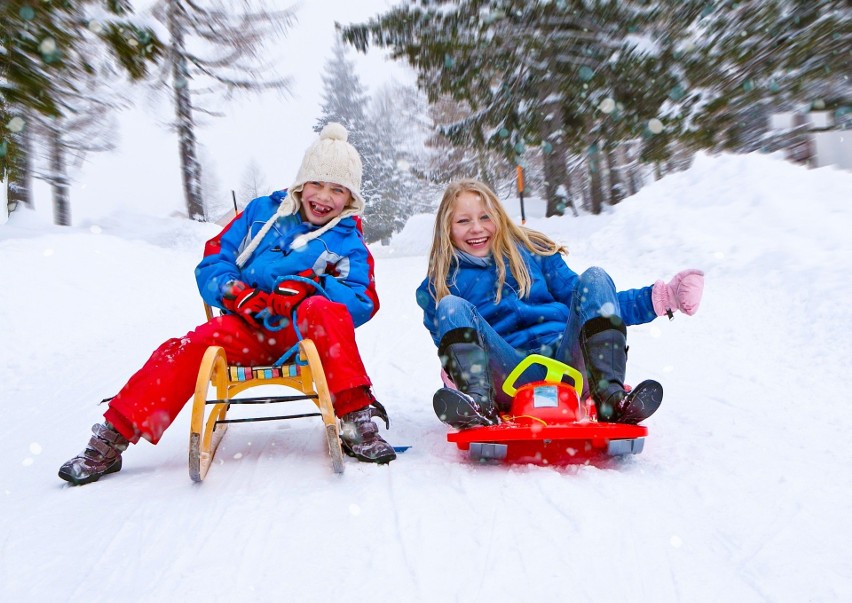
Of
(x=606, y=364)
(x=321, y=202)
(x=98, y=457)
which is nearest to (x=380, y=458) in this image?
(x=606, y=364)

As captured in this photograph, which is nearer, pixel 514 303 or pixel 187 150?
pixel 514 303

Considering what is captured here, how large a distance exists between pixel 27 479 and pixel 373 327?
12.9ft

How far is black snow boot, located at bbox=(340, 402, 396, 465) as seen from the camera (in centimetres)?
264

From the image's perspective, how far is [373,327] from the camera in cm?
653

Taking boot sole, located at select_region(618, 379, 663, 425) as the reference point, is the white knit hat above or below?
above

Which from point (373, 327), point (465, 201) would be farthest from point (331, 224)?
point (373, 327)

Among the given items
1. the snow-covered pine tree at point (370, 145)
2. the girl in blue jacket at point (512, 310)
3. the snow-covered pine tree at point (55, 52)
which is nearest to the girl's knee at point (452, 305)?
the girl in blue jacket at point (512, 310)

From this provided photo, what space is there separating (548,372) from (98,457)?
5.68 ft

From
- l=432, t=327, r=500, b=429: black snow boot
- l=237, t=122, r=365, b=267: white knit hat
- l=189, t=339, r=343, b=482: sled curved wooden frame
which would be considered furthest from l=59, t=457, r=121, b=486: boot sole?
l=432, t=327, r=500, b=429: black snow boot

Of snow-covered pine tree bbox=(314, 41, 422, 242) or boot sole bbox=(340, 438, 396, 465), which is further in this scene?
snow-covered pine tree bbox=(314, 41, 422, 242)

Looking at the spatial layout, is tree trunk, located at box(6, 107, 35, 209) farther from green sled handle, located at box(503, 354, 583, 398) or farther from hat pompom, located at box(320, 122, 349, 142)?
green sled handle, located at box(503, 354, 583, 398)

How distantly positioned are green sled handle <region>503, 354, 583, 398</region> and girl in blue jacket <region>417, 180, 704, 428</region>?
0.16ft

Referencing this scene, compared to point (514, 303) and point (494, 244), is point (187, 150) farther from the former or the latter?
point (514, 303)

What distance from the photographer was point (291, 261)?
3057 mm
